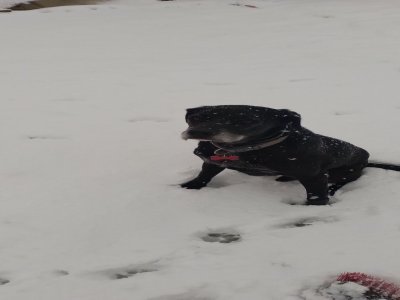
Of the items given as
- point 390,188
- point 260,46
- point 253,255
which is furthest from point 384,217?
point 260,46

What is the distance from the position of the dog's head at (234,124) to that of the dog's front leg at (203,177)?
432mm

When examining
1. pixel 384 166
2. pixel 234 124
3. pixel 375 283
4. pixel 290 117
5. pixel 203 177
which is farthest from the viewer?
pixel 384 166

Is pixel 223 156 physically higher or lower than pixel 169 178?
higher

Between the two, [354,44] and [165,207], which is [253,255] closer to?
[165,207]

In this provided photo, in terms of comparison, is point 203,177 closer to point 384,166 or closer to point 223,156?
point 223,156

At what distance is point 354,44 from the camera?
8.65 meters

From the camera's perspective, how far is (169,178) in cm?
338

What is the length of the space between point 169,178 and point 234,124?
819mm

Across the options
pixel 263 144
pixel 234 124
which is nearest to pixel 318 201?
pixel 263 144

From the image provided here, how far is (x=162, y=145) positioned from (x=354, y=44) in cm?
544

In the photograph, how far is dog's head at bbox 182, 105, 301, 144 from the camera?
2.68m

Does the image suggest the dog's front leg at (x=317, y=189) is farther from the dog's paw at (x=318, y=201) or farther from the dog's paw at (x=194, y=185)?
the dog's paw at (x=194, y=185)

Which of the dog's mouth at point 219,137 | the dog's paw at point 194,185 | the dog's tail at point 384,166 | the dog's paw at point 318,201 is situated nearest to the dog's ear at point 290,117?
the dog's mouth at point 219,137

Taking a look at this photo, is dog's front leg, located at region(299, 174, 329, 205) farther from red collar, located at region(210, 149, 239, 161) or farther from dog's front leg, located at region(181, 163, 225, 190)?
dog's front leg, located at region(181, 163, 225, 190)
